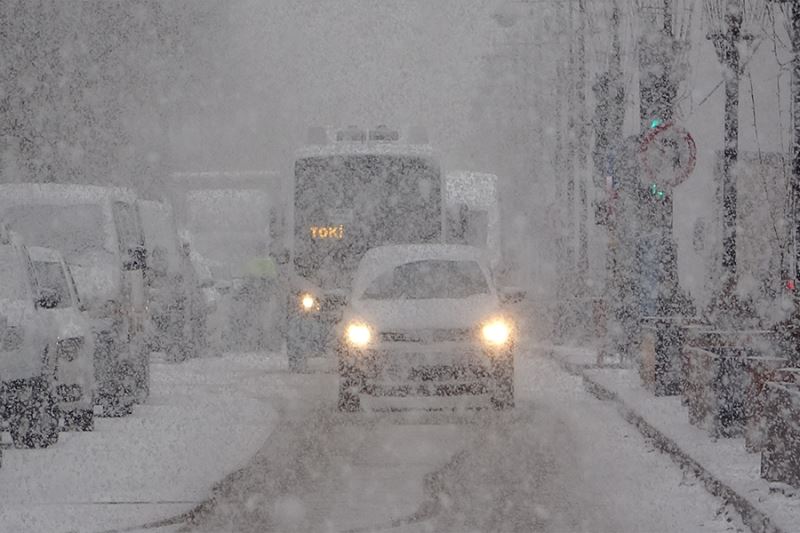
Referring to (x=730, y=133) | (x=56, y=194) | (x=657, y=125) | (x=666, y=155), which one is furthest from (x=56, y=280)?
(x=730, y=133)

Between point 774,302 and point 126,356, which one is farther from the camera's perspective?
point 774,302

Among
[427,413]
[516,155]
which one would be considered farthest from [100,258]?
[516,155]

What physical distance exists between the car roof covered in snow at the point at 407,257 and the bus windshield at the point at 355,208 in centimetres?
500

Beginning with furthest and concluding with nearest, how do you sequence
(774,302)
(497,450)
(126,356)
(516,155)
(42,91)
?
(516,155)
(42,91)
(774,302)
(126,356)
(497,450)

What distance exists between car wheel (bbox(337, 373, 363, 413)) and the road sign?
4101 millimetres

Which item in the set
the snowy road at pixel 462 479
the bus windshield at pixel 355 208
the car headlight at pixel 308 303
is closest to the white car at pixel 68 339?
the snowy road at pixel 462 479

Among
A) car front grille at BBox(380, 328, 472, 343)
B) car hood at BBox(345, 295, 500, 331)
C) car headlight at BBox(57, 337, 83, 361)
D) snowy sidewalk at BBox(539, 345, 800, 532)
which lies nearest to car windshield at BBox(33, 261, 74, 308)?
car headlight at BBox(57, 337, 83, 361)

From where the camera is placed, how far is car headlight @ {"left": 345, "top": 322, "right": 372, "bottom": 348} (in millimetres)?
17141

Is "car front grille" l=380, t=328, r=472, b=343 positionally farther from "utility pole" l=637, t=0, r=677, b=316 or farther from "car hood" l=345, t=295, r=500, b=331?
"utility pole" l=637, t=0, r=677, b=316

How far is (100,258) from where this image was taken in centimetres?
1858

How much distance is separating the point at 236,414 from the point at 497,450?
157 inches

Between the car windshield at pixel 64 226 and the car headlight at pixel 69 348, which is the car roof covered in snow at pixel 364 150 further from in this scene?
the car headlight at pixel 69 348

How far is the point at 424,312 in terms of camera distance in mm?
17344

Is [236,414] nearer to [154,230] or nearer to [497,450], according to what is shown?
[497,450]
